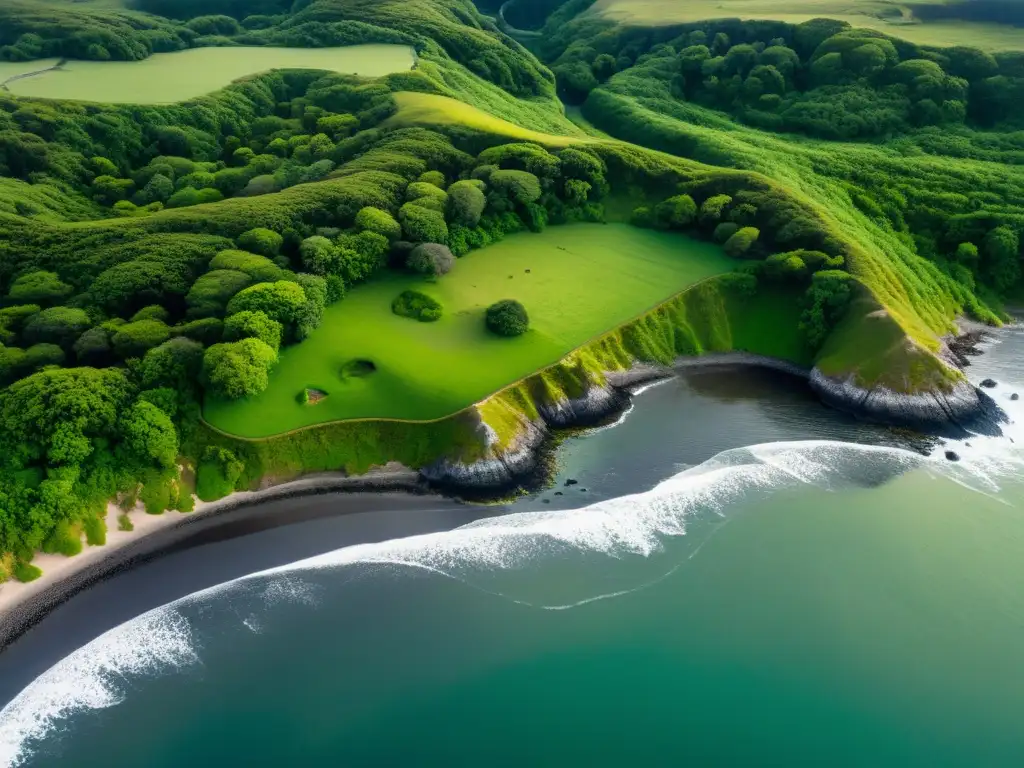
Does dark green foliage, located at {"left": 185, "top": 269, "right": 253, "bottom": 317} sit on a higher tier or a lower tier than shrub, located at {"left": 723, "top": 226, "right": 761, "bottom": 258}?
lower

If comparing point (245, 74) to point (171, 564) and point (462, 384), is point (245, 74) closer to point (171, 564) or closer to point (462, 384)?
point (462, 384)

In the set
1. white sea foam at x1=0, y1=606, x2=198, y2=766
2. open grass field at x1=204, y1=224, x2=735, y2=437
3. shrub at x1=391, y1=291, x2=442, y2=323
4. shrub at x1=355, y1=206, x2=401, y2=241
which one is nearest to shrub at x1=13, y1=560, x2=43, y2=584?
white sea foam at x1=0, y1=606, x2=198, y2=766

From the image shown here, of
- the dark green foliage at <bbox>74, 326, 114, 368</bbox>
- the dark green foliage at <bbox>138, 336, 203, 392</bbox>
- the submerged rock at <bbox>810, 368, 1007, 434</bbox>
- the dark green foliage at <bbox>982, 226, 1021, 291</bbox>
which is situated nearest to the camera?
the dark green foliage at <bbox>138, 336, 203, 392</bbox>

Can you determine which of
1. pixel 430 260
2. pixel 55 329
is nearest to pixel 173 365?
pixel 55 329

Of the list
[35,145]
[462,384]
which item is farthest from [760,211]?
[35,145]

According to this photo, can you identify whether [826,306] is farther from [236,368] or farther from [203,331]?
[203,331]

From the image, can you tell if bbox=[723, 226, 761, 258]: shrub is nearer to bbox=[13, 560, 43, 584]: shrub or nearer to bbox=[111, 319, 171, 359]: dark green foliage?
bbox=[111, 319, 171, 359]: dark green foliage

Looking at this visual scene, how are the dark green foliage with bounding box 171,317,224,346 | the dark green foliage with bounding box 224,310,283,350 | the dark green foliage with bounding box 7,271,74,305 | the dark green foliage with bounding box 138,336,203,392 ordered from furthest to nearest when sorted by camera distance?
1. the dark green foliage with bounding box 7,271,74,305
2. the dark green foliage with bounding box 171,317,224,346
3. the dark green foliage with bounding box 224,310,283,350
4. the dark green foliage with bounding box 138,336,203,392

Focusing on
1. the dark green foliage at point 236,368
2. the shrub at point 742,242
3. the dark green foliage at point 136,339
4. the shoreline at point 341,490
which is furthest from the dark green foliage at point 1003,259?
the dark green foliage at point 136,339
